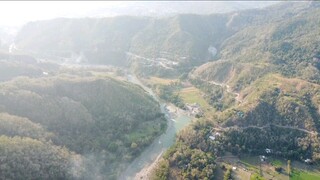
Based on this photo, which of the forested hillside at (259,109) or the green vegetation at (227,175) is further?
the forested hillside at (259,109)

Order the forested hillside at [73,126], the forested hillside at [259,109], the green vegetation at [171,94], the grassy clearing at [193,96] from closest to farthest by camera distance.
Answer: the forested hillside at [73,126] → the forested hillside at [259,109] → the grassy clearing at [193,96] → the green vegetation at [171,94]

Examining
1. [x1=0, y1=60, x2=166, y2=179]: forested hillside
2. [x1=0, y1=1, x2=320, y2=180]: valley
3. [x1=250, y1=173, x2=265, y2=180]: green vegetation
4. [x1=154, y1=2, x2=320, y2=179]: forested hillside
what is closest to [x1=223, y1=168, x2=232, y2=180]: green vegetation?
[x1=0, y1=1, x2=320, y2=180]: valley

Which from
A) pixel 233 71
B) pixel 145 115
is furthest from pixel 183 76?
pixel 145 115

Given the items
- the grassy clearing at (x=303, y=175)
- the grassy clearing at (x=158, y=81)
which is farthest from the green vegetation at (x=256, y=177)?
the grassy clearing at (x=158, y=81)

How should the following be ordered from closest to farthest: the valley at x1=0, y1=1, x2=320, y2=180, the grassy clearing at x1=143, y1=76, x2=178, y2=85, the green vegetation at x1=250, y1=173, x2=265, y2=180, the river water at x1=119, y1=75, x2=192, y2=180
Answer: the valley at x1=0, y1=1, x2=320, y2=180 → the green vegetation at x1=250, y1=173, x2=265, y2=180 → the river water at x1=119, y1=75, x2=192, y2=180 → the grassy clearing at x1=143, y1=76, x2=178, y2=85

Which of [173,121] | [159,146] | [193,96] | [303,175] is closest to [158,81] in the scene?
[193,96]

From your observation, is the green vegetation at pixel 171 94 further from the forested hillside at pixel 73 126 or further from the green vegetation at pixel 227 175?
the green vegetation at pixel 227 175

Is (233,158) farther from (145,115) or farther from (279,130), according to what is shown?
(145,115)

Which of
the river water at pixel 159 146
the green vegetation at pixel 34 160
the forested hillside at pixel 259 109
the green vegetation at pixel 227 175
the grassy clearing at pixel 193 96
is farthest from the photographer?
the grassy clearing at pixel 193 96

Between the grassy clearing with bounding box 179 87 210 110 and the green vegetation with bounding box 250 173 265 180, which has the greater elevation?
the grassy clearing with bounding box 179 87 210 110

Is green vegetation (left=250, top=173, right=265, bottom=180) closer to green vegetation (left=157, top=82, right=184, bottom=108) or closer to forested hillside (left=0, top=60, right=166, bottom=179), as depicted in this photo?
forested hillside (left=0, top=60, right=166, bottom=179)
